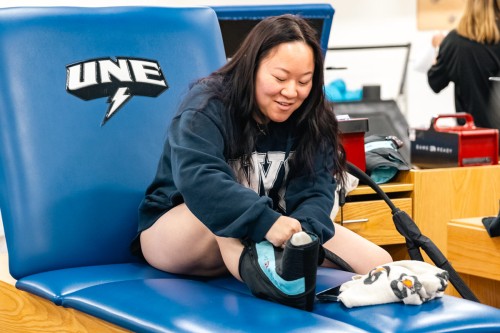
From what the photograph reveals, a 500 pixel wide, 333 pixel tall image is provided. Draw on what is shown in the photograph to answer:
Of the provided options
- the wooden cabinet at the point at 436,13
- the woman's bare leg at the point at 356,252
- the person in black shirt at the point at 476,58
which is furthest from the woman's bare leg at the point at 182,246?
the wooden cabinet at the point at 436,13

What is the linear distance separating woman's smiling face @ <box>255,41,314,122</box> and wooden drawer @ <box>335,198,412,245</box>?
0.75 metres

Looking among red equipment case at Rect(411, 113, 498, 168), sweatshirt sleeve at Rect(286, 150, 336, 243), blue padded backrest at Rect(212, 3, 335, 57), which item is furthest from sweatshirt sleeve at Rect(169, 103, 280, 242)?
red equipment case at Rect(411, 113, 498, 168)

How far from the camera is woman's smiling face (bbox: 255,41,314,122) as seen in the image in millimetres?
1790

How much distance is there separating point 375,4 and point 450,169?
3.35 metres

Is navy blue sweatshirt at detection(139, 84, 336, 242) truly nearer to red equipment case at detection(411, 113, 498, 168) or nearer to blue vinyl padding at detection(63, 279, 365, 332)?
blue vinyl padding at detection(63, 279, 365, 332)

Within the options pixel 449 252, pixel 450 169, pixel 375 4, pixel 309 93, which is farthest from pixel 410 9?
pixel 309 93

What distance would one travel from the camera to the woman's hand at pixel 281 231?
1.62 meters

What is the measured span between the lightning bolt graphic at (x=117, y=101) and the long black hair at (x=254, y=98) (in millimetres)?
254

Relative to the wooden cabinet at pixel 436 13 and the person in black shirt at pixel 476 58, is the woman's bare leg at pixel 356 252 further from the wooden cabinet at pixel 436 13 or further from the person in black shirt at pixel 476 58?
the wooden cabinet at pixel 436 13

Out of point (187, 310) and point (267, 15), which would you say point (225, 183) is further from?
point (267, 15)

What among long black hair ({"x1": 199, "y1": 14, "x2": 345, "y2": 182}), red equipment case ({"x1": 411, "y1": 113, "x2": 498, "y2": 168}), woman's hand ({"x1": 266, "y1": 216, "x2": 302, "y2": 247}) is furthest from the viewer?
red equipment case ({"x1": 411, "y1": 113, "x2": 498, "y2": 168})

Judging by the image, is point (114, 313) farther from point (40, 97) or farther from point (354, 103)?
point (354, 103)

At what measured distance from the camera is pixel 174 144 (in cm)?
176

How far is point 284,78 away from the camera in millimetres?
1796
